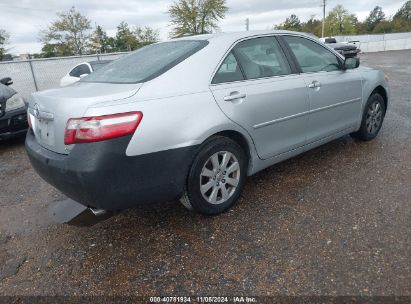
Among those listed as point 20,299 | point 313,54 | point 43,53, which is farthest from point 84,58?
point 43,53

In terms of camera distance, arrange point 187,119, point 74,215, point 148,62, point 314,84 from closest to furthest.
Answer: point 187,119
point 148,62
point 74,215
point 314,84

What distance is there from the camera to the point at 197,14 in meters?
31.1

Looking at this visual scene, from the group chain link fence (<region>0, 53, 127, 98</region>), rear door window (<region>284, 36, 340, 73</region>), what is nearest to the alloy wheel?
rear door window (<region>284, 36, 340, 73</region>)

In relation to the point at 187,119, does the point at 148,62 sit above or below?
above

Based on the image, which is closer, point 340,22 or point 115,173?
point 115,173

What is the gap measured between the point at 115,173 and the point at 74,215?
1.21m

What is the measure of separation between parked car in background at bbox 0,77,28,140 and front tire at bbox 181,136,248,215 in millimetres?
4088

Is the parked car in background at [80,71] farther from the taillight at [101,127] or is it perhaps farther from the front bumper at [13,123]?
the taillight at [101,127]

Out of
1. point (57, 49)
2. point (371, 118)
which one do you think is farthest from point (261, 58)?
point (57, 49)

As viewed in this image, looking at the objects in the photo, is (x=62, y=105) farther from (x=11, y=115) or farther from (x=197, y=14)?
(x=197, y=14)

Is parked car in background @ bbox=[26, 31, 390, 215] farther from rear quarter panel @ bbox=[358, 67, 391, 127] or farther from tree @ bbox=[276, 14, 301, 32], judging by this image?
tree @ bbox=[276, 14, 301, 32]

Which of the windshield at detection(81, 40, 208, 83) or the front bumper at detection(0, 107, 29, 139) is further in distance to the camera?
the front bumper at detection(0, 107, 29, 139)

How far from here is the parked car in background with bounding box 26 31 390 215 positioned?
2.23 metres

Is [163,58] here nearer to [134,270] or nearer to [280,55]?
[280,55]
